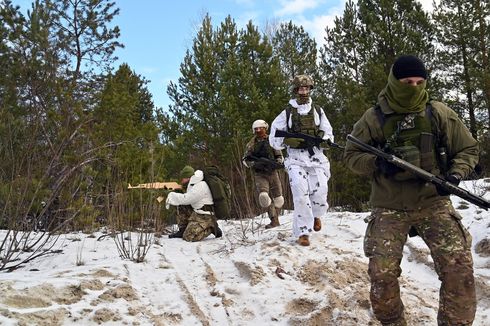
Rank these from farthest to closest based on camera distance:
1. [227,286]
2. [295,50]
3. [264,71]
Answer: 1. [295,50]
2. [264,71]
3. [227,286]

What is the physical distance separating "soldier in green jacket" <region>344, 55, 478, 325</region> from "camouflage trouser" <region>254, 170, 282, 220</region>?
11.4 feet

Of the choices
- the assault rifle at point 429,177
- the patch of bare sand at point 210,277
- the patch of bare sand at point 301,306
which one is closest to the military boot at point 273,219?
the patch of bare sand at point 210,277

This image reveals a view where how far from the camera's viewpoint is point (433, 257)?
8.89 ft

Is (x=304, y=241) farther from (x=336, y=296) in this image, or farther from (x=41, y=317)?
(x=41, y=317)

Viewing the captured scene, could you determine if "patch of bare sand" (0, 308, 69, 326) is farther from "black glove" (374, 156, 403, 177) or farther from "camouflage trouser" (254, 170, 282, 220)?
"camouflage trouser" (254, 170, 282, 220)

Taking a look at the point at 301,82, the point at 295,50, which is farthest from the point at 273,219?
the point at 295,50

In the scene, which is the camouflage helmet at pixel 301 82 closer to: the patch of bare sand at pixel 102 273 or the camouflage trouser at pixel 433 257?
the camouflage trouser at pixel 433 257

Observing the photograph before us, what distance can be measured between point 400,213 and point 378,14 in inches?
512

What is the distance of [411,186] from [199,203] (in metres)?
3.76

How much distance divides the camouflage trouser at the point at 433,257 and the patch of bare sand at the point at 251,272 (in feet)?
4.49

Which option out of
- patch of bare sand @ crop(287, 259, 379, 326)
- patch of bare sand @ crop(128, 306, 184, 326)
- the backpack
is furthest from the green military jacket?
the backpack

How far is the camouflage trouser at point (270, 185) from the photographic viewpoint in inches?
250

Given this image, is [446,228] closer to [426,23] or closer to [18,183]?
[18,183]

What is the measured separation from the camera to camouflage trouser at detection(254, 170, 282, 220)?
635 centimetres
